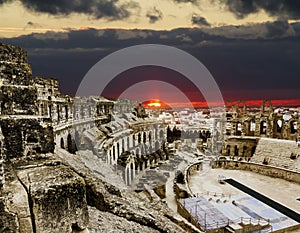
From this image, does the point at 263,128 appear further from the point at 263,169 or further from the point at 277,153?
the point at 263,169

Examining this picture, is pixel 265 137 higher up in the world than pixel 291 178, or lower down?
higher up

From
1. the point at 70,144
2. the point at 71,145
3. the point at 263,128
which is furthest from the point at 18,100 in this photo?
the point at 263,128

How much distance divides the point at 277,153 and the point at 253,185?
7.19m

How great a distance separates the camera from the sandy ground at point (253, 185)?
22.8 metres

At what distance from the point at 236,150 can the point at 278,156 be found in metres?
7.20

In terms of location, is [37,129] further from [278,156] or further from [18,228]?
[278,156]

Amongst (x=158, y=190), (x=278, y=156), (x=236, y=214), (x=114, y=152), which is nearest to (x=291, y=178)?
(x=278, y=156)

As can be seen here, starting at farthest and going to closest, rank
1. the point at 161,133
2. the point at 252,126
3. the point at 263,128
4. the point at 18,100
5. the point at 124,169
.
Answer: the point at 161,133
the point at 252,126
the point at 263,128
the point at 124,169
the point at 18,100

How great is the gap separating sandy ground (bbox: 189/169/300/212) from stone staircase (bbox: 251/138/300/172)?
215cm

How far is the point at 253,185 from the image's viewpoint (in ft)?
85.9

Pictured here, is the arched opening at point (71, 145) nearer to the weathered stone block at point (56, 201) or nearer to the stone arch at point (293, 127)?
the weathered stone block at point (56, 201)

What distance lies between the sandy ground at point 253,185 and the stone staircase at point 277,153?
7.05 ft

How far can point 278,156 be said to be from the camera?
98.4 feet

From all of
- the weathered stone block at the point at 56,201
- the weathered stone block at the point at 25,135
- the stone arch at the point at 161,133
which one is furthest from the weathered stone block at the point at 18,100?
the stone arch at the point at 161,133
